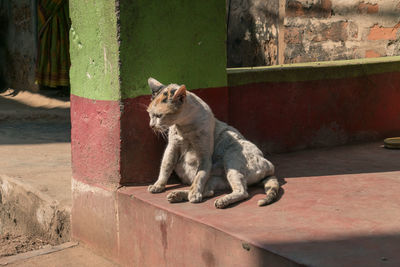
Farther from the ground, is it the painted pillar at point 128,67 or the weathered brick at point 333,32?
the weathered brick at point 333,32

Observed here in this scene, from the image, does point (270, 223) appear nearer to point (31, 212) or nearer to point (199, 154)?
point (199, 154)

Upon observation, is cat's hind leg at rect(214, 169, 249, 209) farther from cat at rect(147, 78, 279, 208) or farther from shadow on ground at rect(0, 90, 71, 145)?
shadow on ground at rect(0, 90, 71, 145)

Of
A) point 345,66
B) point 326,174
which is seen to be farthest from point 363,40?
point 326,174

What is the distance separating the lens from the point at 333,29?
6391mm

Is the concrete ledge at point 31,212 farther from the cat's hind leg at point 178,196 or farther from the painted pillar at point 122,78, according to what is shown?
the cat's hind leg at point 178,196

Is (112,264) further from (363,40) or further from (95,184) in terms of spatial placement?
(363,40)

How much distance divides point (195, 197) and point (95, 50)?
117 centimetres

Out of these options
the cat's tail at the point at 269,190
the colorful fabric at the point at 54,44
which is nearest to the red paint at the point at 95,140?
the cat's tail at the point at 269,190

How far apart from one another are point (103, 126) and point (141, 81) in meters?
0.39

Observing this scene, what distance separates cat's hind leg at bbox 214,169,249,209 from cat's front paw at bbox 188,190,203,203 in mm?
140

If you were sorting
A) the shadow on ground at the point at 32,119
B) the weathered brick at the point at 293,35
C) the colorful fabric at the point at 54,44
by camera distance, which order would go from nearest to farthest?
the weathered brick at the point at 293,35 < the shadow on ground at the point at 32,119 < the colorful fabric at the point at 54,44

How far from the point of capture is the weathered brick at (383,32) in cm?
615

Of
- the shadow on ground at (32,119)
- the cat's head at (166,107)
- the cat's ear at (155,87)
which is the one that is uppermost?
the cat's ear at (155,87)

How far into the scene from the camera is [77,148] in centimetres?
383
